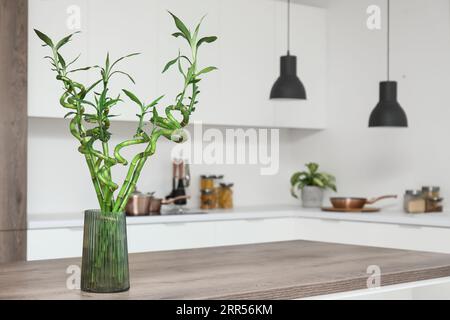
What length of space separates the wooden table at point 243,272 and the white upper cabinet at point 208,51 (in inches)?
82.5

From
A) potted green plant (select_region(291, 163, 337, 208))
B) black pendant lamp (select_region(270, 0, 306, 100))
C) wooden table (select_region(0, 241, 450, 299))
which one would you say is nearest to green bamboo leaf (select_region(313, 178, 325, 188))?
potted green plant (select_region(291, 163, 337, 208))

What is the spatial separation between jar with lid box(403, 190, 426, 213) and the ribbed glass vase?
10.8 feet

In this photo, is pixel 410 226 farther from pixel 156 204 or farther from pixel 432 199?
pixel 156 204

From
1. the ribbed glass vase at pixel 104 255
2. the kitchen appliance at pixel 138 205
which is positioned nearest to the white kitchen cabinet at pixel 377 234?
the kitchen appliance at pixel 138 205

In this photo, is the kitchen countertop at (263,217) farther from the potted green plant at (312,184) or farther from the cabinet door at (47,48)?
the cabinet door at (47,48)

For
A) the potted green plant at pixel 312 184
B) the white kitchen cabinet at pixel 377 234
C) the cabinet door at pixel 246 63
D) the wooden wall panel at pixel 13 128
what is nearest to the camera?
the wooden wall panel at pixel 13 128

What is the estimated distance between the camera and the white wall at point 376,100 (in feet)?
16.5

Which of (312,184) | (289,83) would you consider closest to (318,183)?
(312,184)

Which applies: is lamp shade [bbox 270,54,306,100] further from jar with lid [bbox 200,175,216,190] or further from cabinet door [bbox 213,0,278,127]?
jar with lid [bbox 200,175,216,190]

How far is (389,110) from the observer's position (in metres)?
4.61

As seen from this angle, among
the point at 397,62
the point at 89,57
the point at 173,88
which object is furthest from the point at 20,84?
the point at 397,62

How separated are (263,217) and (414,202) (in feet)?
3.48

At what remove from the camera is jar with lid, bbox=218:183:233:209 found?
5527 mm

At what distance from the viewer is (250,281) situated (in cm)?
206
